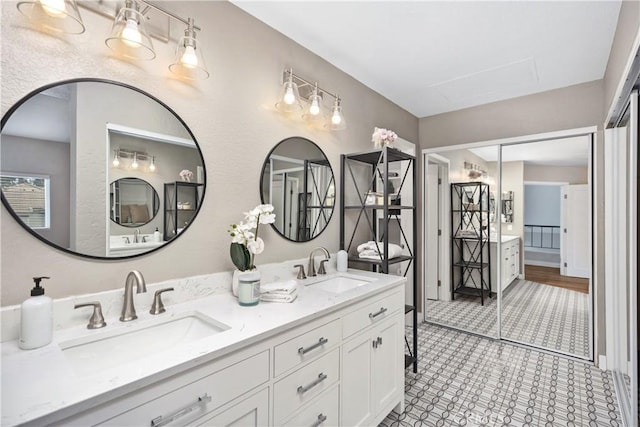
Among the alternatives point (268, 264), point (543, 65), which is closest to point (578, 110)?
point (543, 65)

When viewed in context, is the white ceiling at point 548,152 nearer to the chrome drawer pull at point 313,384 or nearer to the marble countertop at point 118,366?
the marble countertop at point 118,366

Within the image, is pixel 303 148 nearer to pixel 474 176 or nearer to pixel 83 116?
pixel 83 116

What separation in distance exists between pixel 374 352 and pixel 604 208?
2.41 meters

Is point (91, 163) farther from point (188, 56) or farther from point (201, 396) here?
point (201, 396)

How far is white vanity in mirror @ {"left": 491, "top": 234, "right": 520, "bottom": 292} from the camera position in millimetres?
3137

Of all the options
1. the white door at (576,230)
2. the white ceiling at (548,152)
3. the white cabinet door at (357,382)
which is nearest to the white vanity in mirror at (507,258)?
the white door at (576,230)

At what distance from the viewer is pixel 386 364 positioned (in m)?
1.87

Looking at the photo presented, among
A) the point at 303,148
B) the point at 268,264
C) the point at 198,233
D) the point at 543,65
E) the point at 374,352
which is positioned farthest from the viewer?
the point at 543,65

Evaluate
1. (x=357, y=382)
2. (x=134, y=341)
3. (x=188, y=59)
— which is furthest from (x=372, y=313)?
(x=188, y=59)

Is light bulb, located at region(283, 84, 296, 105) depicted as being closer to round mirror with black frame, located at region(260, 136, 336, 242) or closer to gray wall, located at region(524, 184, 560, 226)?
round mirror with black frame, located at region(260, 136, 336, 242)

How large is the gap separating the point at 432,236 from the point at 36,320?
11.4 ft

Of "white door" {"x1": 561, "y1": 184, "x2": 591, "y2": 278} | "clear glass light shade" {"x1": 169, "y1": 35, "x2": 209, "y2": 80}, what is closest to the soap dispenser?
"clear glass light shade" {"x1": 169, "y1": 35, "x2": 209, "y2": 80}

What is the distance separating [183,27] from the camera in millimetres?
1524

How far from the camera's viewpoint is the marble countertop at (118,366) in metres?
0.71
